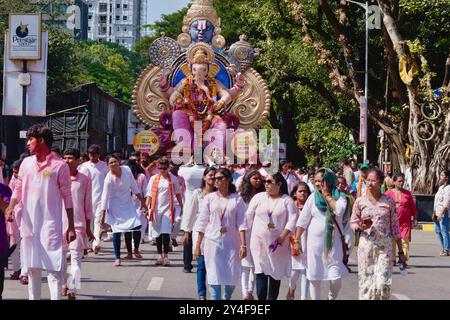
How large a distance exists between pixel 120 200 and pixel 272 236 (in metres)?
5.83

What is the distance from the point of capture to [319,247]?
10.9m

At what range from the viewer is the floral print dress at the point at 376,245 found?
420 inches

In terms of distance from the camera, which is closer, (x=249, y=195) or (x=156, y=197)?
(x=249, y=195)

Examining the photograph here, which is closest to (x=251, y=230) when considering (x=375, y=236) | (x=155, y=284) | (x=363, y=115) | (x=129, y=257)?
(x=375, y=236)

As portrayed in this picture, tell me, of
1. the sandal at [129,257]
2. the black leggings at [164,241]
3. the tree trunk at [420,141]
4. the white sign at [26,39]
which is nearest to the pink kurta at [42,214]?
the black leggings at [164,241]

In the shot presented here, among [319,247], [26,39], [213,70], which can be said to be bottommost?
[319,247]

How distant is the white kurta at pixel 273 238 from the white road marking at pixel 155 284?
108 inches

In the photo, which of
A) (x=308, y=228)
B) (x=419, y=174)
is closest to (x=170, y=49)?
(x=419, y=174)

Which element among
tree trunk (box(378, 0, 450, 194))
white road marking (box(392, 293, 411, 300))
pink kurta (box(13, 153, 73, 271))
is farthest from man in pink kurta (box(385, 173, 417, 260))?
tree trunk (box(378, 0, 450, 194))

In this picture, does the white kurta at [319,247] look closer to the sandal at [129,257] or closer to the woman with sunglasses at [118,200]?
the woman with sunglasses at [118,200]

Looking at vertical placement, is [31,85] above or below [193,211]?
above

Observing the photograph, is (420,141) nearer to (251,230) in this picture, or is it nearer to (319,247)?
(251,230)

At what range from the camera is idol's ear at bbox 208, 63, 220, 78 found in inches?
1393
